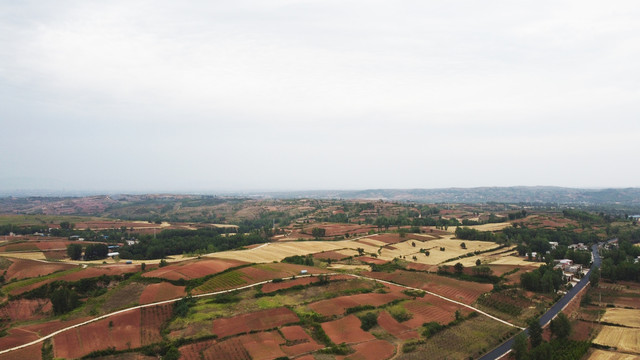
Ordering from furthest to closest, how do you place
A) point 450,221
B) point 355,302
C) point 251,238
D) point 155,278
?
point 450,221 < point 251,238 < point 155,278 < point 355,302

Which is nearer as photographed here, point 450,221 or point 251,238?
point 251,238

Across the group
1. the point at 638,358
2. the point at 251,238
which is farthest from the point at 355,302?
the point at 251,238

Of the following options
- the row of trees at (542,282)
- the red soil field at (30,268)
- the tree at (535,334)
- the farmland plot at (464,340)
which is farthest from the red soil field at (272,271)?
the red soil field at (30,268)

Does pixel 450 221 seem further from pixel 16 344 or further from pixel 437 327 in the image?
pixel 16 344

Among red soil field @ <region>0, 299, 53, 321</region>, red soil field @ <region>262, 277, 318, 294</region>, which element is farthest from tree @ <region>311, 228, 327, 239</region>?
red soil field @ <region>0, 299, 53, 321</region>

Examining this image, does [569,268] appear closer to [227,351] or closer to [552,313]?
[552,313]

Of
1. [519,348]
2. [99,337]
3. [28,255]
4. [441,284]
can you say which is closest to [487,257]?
[441,284]
